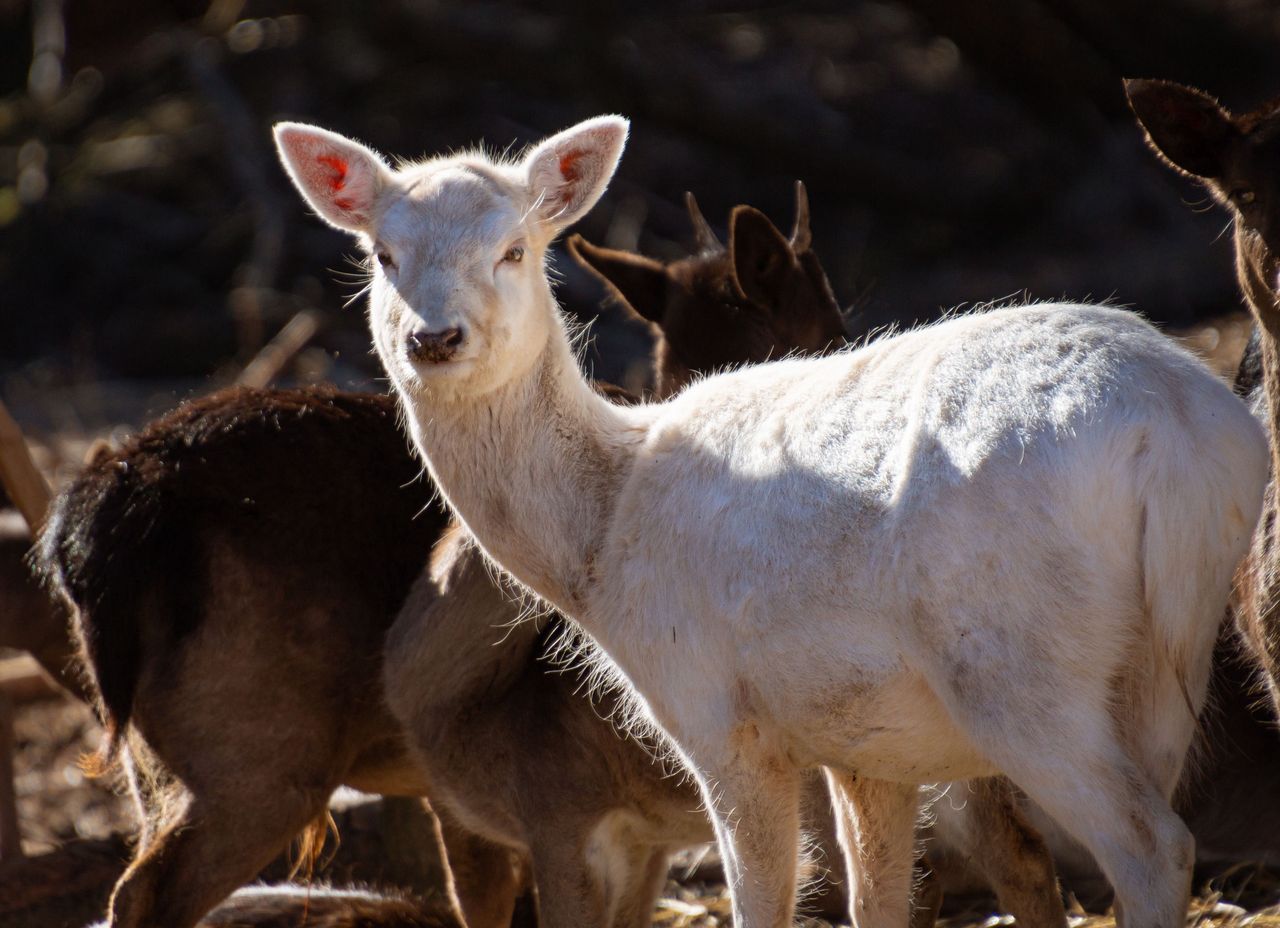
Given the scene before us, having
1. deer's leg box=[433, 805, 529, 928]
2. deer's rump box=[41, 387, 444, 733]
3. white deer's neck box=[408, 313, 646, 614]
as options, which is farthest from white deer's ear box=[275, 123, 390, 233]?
deer's leg box=[433, 805, 529, 928]

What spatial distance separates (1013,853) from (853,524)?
4.85ft

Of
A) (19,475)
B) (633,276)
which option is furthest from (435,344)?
(19,475)

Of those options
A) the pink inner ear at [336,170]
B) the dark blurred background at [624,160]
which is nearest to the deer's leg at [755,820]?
the pink inner ear at [336,170]

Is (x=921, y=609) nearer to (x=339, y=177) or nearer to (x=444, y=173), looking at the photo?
(x=444, y=173)

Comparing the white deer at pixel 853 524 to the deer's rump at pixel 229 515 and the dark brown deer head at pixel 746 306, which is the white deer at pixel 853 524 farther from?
the dark brown deer head at pixel 746 306

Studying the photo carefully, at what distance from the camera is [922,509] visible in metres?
3.08

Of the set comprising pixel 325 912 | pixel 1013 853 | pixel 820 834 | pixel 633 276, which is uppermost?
pixel 633 276

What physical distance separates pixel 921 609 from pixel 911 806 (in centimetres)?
106

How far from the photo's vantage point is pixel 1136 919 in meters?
2.94

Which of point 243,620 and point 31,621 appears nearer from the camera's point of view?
point 243,620

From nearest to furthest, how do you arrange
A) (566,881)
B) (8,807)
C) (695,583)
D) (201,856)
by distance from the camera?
(695,583) → (566,881) → (201,856) → (8,807)

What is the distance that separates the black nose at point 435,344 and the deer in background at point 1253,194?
186 centimetres

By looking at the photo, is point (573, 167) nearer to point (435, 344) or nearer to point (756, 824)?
point (435, 344)

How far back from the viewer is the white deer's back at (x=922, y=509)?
298 cm
